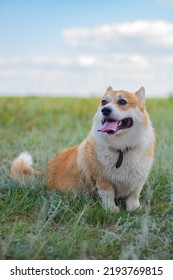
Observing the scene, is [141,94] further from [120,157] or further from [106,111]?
[120,157]

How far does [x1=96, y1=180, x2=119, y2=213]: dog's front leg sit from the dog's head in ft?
1.60

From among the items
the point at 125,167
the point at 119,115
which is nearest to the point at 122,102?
the point at 119,115

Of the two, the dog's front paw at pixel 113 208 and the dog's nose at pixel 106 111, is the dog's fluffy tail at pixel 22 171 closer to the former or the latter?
the dog's front paw at pixel 113 208

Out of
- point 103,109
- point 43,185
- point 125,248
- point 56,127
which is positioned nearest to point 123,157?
point 103,109

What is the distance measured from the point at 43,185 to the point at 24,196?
40cm

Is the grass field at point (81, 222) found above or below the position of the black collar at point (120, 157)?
below

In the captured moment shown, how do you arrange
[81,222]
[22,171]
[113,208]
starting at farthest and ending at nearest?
[22,171] → [113,208] → [81,222]

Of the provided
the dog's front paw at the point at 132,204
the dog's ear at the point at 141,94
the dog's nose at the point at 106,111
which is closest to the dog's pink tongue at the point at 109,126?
the dog's nose at the point at 106,111

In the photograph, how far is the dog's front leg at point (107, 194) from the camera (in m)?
4.26

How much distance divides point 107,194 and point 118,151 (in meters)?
0.43

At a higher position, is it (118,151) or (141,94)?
(141,94)

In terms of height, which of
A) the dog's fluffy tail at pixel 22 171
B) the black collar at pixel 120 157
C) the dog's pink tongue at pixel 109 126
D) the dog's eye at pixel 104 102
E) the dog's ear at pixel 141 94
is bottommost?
the dog's fluffy tail at pixel 22 171

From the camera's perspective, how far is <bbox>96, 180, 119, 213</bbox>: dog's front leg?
4257 millimetres

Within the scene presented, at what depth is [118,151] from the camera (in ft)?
14.3
